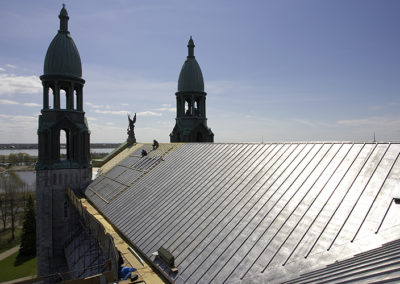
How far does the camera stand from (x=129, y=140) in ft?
140

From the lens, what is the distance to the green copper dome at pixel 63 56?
27141mm

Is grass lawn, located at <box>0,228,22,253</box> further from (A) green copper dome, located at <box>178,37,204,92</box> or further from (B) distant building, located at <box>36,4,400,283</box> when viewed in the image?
(A) green copper dome, located at <box>178,37,204,92</box>

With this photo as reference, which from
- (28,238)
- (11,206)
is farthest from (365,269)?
(11,206)

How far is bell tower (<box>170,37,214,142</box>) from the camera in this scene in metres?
35.2

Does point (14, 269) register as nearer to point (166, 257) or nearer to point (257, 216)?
point (166, 257)

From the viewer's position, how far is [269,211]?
10930 millimetres

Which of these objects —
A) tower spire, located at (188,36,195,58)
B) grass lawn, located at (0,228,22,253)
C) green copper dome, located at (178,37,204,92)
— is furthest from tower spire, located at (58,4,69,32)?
grass lawn, located at (0,228,22,253)

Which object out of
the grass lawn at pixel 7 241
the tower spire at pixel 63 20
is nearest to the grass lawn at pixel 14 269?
the grass lawn at pixel 7 241

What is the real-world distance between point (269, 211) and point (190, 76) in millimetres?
27627

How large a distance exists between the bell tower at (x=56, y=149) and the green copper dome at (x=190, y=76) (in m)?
12.7

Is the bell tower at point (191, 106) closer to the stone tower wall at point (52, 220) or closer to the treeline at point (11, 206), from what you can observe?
the stone tower wall at point (52, 220)

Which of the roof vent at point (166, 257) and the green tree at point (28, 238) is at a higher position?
the roof vent at point (166, 257)

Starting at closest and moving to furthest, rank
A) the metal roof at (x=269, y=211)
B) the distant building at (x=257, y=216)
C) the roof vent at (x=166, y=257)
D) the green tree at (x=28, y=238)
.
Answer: the distant building at (x=257, y=216)
the metal roof at (x=269, y=211)
the roof vent at (x=166, y=257)
the green tree at (x=28, y=238)

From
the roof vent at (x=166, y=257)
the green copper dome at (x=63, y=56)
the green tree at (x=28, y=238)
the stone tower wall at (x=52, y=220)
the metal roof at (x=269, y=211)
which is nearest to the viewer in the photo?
the metal roof at (x=269, y=211)
